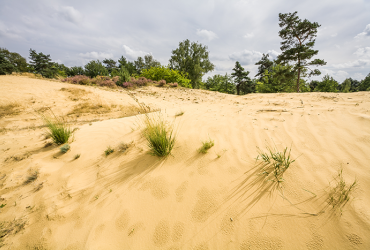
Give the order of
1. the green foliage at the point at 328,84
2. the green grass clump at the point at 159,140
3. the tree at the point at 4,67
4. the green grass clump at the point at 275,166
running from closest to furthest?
the green grass clump at the point at 275,166 → the green grass clump at the point at 159,140 → the tree at the point at 4,67 → the green foliage at the point at 328,84

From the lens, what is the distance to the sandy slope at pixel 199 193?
3.86ft

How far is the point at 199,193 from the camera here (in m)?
1.58

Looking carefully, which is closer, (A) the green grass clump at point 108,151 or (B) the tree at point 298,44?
(A) the green grass clump at point 108,151

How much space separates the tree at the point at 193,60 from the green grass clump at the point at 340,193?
1005 inches

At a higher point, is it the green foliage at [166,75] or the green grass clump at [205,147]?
the green foliage at [166,75]

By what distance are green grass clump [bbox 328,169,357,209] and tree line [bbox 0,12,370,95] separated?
45.2 ft

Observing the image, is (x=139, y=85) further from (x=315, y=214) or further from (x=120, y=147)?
(x=315, y=214)

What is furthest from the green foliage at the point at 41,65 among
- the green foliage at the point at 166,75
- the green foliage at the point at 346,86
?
the green foliage at the point at 346,86

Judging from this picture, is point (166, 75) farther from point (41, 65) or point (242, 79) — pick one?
point (41, 65)

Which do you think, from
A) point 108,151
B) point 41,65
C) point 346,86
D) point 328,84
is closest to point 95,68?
point 41,65

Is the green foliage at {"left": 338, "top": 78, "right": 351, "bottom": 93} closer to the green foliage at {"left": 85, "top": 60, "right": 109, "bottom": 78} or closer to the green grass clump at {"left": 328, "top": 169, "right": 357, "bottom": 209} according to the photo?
the green grass clump at {"left": 328, "top": 169, "right": 357, "bottom": 209}

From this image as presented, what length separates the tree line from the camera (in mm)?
13516

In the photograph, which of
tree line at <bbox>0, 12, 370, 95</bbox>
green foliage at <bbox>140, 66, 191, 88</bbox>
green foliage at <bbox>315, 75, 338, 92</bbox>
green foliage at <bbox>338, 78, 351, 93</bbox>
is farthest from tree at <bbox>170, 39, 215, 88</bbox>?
green foliage at <bbox>338, 78, 351, 93</bbox>

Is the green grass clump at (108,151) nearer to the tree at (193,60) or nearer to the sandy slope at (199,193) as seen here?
the sandy slope at (199,193)
